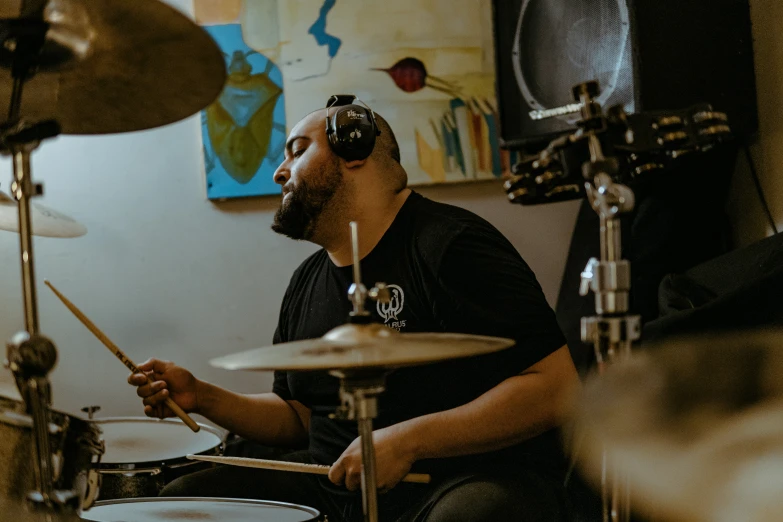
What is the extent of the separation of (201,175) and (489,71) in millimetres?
949

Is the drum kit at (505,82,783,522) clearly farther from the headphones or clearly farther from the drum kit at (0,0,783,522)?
the headphones

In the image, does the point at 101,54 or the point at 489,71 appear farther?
the point at 489,71

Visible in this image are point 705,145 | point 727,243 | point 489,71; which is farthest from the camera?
point 489,71

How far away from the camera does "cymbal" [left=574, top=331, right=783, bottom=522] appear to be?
0.58m

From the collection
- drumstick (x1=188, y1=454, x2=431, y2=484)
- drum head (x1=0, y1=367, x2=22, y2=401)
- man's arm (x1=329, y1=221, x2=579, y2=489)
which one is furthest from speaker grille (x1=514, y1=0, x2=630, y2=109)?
drum head (x1=0, y1=367, x2=22, y2=401)

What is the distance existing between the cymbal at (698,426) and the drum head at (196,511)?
743 mm

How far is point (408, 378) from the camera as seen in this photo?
63.2 inches

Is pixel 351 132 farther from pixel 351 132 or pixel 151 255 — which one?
pixel 151 255

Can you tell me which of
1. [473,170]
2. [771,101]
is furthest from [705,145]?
[473,170]

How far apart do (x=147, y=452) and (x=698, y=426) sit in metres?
1.55

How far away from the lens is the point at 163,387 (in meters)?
1.64

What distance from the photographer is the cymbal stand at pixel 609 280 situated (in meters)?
0.96

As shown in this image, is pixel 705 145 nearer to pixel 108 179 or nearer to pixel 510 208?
pixel 510 208

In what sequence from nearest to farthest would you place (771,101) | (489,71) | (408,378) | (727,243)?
1. (408,378)
2. (771,101)
3. (727,243)
4. (489,71)
